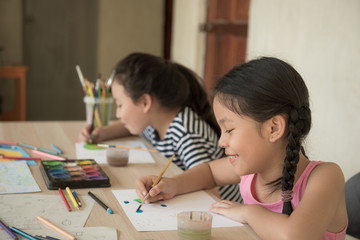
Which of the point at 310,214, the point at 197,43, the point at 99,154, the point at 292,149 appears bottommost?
the point at 99,154

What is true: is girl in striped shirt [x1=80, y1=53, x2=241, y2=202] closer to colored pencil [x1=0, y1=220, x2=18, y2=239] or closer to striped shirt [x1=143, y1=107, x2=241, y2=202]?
striped shirt [x1=143, y1=107, x2=241, y2=202]

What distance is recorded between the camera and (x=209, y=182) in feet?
4.92

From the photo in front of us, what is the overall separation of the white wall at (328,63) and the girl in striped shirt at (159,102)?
1.74ft

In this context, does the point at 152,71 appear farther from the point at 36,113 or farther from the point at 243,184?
the point at 36,113

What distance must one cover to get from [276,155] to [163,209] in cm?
33

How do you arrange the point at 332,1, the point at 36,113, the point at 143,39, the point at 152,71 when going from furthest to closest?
the point at 36,113, the point at 143,39, the point at 332,1, the point at 152,71

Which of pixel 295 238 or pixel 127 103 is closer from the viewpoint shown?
pixel 295 238

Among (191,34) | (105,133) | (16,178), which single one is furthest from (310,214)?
(191,34)

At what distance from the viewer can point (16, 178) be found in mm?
1423

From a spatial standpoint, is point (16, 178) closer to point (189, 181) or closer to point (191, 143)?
point (189, 181)

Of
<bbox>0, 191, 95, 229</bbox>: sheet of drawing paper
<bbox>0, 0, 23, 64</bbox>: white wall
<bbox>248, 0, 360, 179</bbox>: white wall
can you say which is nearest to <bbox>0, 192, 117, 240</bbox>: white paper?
<bbox>0, 191, 95, 229</bbox>: sheet of drawing paper

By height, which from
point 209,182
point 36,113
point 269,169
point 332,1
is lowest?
point 36,113

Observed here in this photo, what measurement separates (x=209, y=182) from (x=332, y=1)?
132cm

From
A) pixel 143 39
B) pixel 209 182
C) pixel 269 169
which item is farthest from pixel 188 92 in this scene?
pixel 143 39
